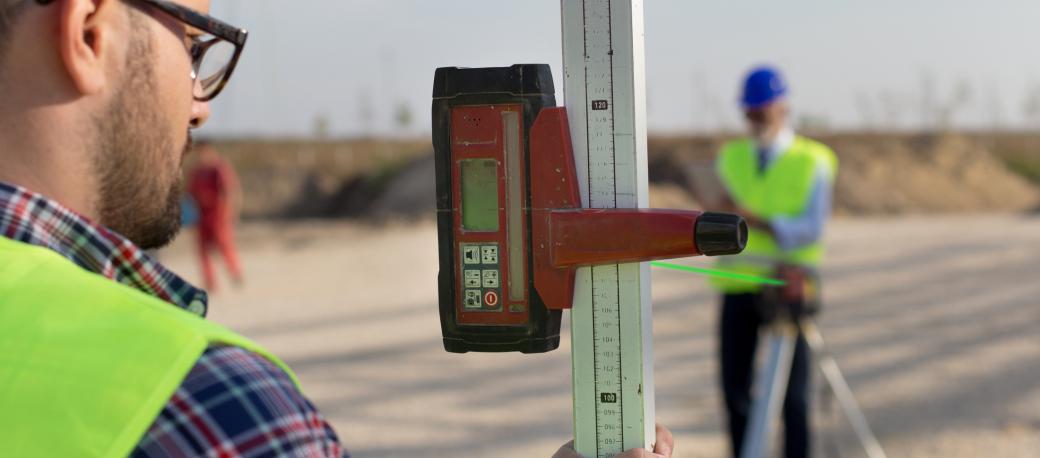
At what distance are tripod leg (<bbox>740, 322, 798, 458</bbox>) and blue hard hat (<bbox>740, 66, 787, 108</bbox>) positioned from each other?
44.8 inches

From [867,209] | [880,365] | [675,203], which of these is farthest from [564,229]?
[867,209]

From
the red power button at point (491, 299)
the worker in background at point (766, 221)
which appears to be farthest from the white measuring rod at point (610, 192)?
the worker in background at point (766, 221)

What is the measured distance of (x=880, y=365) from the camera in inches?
338

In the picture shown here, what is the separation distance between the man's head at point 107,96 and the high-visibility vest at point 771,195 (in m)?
4.46

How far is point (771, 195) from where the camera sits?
5.64m

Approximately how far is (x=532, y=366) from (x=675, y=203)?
841 inches

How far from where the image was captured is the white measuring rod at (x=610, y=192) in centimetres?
157

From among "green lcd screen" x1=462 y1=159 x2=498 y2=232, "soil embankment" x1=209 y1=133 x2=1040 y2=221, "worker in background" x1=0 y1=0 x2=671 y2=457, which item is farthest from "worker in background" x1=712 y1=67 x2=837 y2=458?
"soil embankment" x1=209 y1=133 x2=1040 y2=221

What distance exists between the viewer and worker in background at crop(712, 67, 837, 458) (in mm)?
5477

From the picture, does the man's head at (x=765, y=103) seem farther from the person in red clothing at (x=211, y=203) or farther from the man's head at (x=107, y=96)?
the person in red clothing at (x=211, y=203)

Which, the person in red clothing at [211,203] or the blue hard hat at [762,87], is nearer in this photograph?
the blue hard hat at [762,87]

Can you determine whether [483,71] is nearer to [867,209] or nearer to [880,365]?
[880,365]

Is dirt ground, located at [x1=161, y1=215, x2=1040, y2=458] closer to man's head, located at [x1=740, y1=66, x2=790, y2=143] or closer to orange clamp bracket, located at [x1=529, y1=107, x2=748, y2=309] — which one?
man's head, located at [x1=740, y1=66, x2=790, y2=143]

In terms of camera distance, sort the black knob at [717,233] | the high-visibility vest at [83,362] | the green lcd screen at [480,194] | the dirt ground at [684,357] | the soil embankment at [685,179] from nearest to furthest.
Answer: the high-visibility vest at [83,362]
the black knob at [717,233]
the green lcd screen at [480,194]
the dirt ground at [684,357]
the soil embankment at [685,179]
